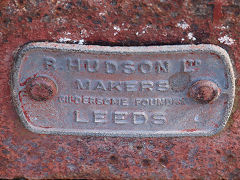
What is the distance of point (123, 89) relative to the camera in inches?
30.0

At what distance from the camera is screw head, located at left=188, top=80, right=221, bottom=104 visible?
0.73m

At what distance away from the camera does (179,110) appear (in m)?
0.78

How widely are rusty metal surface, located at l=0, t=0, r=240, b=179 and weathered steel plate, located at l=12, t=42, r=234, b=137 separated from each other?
4cm

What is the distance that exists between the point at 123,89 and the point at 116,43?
0.13 meters

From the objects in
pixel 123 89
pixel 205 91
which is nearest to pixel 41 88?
pixel 123 89

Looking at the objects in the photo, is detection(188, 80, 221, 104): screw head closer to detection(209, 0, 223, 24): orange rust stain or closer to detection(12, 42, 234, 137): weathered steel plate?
detection(12, 42, 234, 137): weathered steel plate

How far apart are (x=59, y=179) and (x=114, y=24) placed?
567 millimetres

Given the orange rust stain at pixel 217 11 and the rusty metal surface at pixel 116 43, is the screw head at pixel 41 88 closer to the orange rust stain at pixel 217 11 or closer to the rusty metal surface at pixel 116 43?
the rusty metal surface at pixel 116 43

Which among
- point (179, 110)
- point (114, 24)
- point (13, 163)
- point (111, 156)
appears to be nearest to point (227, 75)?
point (179, 110)

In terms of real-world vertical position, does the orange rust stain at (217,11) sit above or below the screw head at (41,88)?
above

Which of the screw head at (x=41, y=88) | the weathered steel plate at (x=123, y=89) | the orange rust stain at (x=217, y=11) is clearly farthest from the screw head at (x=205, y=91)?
the screw head at (x=41, y=88)

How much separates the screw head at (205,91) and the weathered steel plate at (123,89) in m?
0.01

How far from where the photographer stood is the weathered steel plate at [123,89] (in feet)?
2.34

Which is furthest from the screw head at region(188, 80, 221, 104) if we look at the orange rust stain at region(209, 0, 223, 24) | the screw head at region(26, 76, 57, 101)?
the screw head at region(26, 76, 57, 101)
